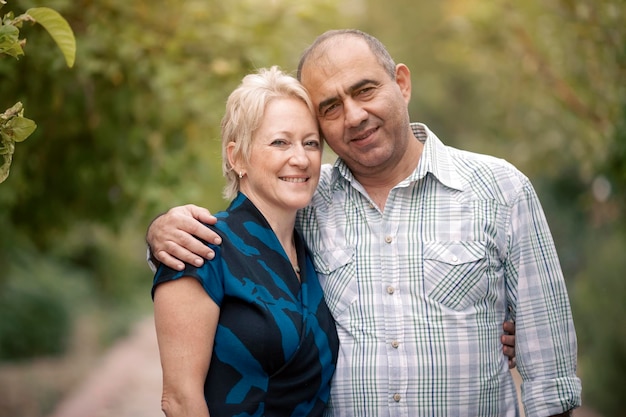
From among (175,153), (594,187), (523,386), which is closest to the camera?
(523,386)

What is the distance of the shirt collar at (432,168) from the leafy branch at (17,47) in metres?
1.47

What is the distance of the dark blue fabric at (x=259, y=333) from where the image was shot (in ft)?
9.64

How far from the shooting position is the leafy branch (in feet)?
7.45

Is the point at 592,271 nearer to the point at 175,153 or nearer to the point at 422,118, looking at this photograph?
the point at 175,153

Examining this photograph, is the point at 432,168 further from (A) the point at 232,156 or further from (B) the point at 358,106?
(A) the point at 232,156

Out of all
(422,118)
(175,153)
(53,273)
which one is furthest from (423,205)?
(422,118)

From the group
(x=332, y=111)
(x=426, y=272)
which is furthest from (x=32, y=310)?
(x=426, y=272)

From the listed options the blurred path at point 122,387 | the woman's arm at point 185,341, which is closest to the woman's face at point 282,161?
the woman's arm at point 185,341

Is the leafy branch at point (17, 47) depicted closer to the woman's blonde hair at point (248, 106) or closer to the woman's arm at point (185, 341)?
the woman's arm at point (185, 341)

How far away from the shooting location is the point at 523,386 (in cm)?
327

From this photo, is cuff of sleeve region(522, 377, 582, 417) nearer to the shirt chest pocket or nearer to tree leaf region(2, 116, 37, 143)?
the shirt chest pocket

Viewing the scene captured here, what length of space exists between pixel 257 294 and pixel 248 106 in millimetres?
807

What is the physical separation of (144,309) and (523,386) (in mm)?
12049

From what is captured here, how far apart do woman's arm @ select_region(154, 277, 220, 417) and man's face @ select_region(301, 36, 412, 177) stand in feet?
3.23
